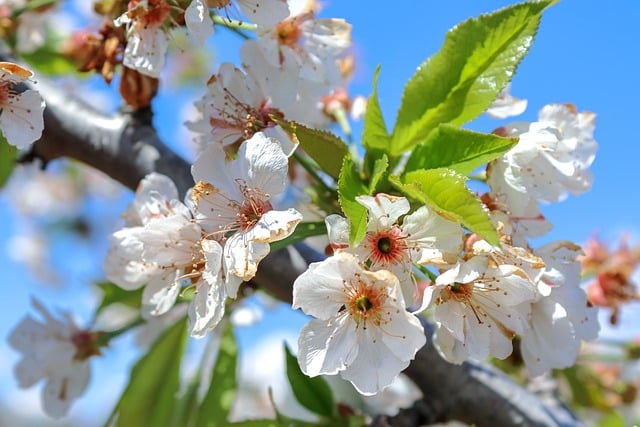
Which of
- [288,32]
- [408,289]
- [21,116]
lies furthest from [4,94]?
[408,289]

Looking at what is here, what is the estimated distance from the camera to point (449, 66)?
1.06m

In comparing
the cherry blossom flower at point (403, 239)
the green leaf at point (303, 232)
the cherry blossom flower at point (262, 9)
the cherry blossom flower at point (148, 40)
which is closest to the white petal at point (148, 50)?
the cherry blossom flower at point (148, 40)

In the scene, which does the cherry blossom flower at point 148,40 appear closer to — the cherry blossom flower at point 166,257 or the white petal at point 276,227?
the cherry blossom flower at point 166,257

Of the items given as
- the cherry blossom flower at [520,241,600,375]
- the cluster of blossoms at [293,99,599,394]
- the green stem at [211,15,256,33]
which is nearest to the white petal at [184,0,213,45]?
the green stem at [211,15,256,33]

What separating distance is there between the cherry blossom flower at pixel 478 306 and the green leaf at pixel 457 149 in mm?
129

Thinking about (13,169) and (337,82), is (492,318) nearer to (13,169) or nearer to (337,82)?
(337,82)

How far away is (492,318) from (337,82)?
20.9 inches

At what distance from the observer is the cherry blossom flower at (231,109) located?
3.54 ft

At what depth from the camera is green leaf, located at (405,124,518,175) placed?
910 millimetres

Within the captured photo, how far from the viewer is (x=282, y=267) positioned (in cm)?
120

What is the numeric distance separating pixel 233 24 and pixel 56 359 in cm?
76

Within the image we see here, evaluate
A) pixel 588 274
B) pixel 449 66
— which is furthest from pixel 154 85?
pixel 588 274

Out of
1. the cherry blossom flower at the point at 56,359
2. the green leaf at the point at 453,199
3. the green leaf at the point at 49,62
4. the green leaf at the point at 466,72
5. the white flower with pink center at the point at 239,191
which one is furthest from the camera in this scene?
the green leaf at the point at 49,62

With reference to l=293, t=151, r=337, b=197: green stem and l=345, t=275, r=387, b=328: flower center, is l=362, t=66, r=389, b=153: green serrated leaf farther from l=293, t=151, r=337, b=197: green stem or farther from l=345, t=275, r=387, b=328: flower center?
l=345, t=275, r=387, b=328: flower center
